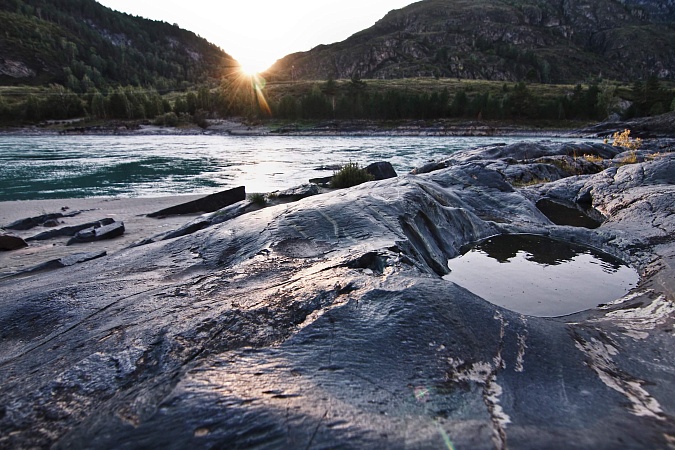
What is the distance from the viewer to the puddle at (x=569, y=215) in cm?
990

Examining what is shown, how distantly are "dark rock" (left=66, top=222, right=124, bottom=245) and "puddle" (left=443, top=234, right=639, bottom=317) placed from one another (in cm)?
901

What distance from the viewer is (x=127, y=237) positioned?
1072 cm

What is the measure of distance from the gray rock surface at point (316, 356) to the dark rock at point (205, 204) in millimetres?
8404

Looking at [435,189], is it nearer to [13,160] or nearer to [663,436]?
[663,436]

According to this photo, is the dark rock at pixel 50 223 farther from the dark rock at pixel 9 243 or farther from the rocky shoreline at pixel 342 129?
the rocky shoreline at pixel 342 129

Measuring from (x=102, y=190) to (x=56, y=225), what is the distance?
872 centimetres

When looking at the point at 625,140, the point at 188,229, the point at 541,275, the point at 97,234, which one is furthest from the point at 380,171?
the point at 625,140

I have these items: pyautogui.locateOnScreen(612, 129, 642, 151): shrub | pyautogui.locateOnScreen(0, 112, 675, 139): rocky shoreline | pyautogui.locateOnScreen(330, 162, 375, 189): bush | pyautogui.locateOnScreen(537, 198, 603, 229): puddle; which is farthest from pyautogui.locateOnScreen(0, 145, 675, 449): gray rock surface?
pyautogui.locateOnScreen(0, 112, 675, 139): rocky shoreline

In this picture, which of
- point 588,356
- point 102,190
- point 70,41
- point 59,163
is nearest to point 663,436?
point 588,356

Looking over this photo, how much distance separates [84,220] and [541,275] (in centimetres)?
1344

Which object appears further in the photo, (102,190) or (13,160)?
(13,160)

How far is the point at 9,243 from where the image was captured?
955cm

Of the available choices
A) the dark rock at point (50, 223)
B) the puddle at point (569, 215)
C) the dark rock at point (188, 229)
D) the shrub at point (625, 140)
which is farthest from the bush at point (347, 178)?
the shrub at point (625, 140)

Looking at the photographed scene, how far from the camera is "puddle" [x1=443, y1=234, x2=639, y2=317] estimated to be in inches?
205
